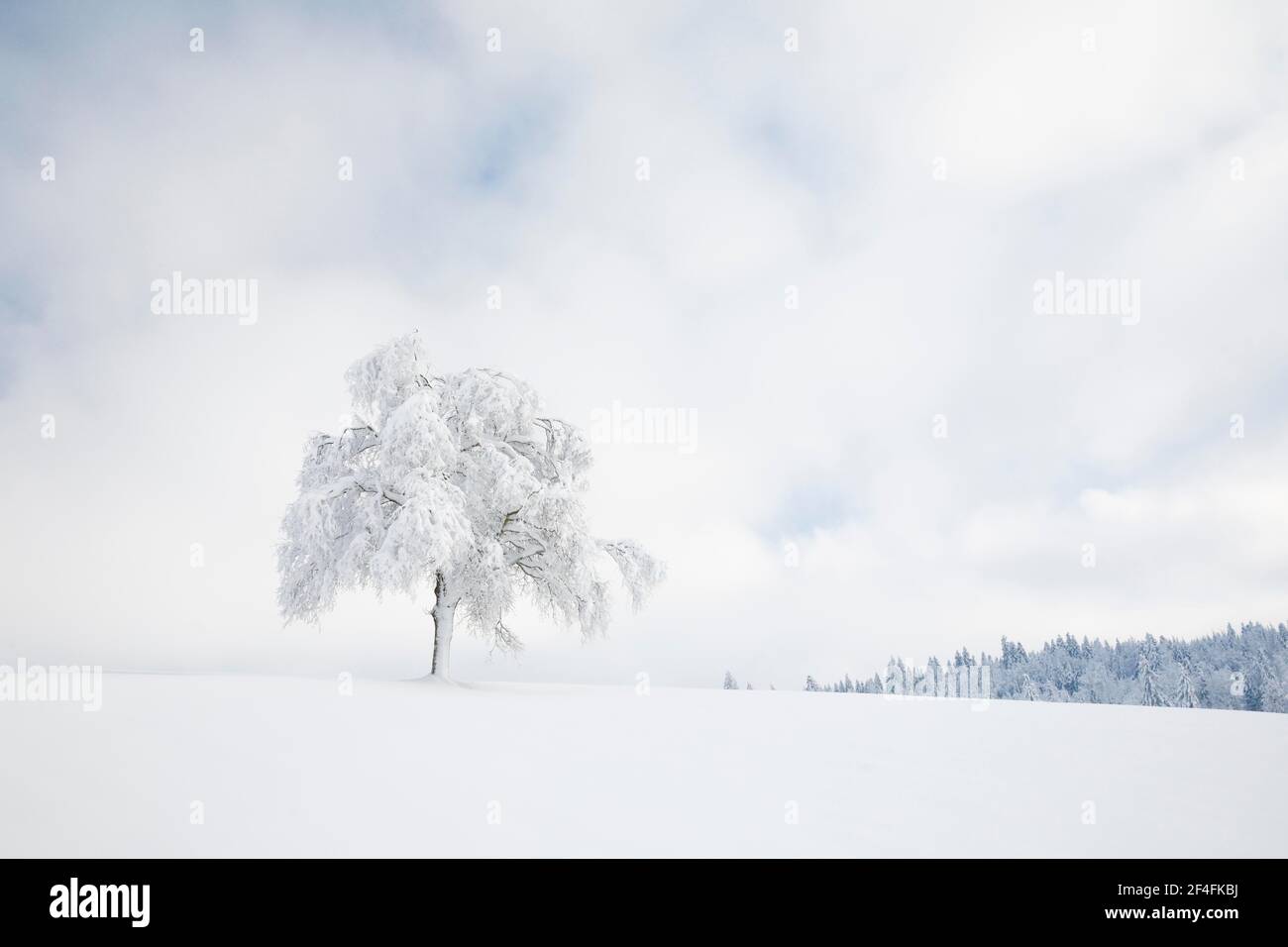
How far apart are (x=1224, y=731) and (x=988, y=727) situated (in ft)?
16.9

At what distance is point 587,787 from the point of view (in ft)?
21.1

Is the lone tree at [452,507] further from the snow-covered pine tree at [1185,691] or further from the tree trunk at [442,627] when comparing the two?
the snow-covered pine tree at [1185,691]

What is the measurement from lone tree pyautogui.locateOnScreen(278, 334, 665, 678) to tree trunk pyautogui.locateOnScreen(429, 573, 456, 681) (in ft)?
0.10

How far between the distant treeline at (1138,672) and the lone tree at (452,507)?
224 ft

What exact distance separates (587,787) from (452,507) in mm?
11809

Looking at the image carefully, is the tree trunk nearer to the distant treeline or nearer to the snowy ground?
the snowy ground

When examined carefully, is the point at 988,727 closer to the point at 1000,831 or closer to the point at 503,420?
the point at 1000,831

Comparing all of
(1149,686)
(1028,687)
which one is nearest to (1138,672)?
(1149,686)

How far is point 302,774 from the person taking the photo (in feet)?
21.3

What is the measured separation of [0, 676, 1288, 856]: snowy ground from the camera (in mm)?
5152

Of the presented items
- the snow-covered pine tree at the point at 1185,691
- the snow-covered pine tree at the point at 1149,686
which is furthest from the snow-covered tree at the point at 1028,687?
the snow-covered pine tree at the point at 1185,691

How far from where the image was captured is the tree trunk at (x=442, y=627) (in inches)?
755

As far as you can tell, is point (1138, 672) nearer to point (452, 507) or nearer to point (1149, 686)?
point (1149, 686)
